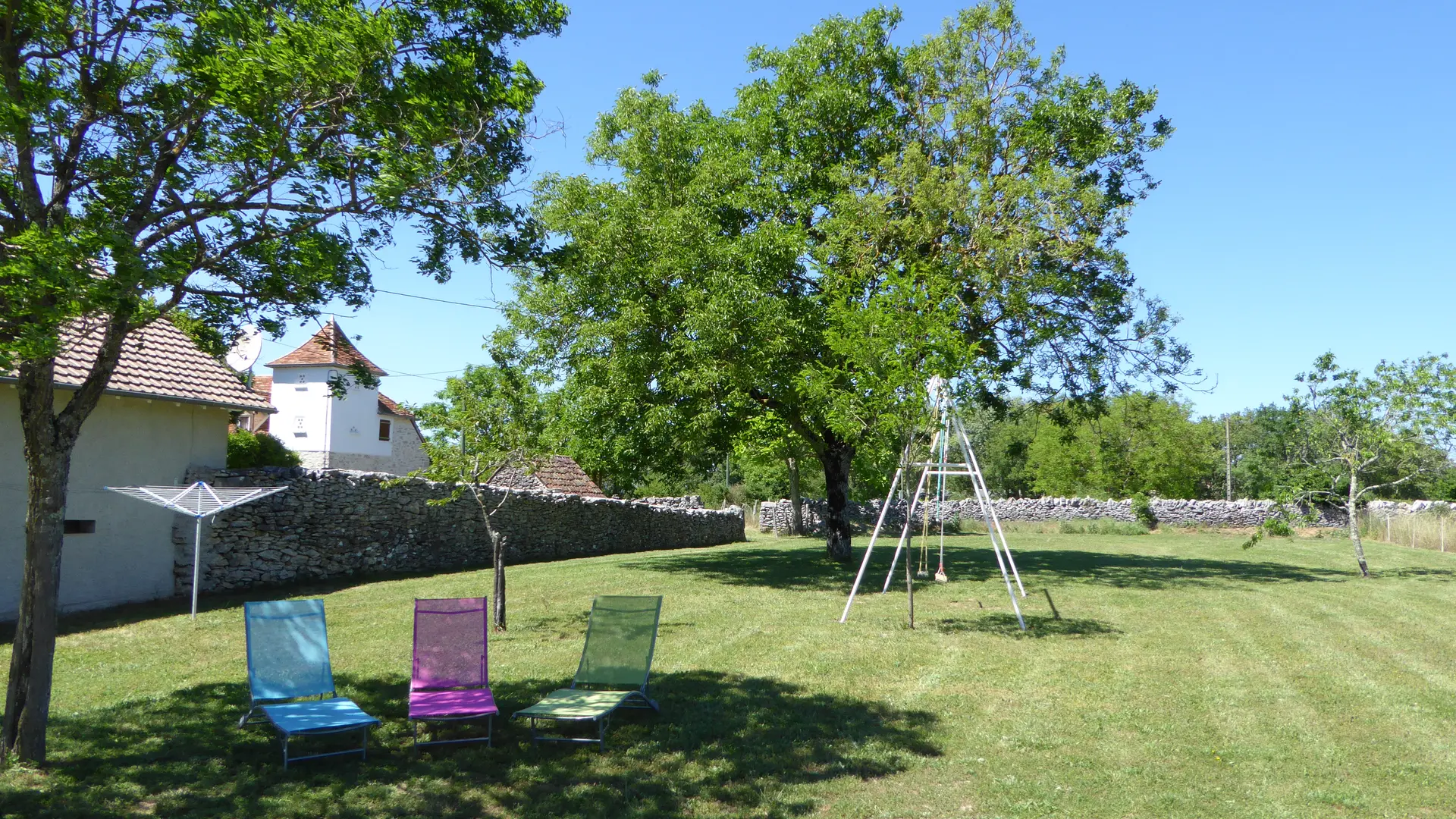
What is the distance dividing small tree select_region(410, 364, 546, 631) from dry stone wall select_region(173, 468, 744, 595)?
3.71 meters

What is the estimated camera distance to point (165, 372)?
13328mm

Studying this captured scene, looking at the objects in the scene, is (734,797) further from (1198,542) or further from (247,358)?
(1198,542)

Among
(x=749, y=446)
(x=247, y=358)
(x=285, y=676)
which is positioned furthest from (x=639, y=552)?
(x=285, y=676)

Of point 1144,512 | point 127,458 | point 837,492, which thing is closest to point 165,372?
point 127,458

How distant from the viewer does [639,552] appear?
84.2 feet

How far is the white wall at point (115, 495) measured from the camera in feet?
36.4

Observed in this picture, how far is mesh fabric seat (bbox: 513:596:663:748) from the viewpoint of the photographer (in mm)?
6766

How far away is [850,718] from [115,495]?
11.3 metres

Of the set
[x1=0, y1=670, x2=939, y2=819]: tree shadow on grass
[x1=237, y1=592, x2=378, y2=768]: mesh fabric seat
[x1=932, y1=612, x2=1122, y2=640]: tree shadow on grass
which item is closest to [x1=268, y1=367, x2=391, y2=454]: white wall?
[x1=932, y1=612, x2=1122, y2=640]: tree shadow on grass

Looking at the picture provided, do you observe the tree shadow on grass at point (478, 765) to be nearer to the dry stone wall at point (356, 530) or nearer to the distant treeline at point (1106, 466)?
the dry stone wall at point (356, 530)

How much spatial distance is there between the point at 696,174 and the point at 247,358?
8662 mm

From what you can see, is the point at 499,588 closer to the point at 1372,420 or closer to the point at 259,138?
the point at 259,138

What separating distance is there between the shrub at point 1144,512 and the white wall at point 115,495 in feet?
113

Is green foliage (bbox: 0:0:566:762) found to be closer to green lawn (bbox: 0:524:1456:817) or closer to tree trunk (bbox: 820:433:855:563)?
green lawn (bbox: 0:524:1456:817)
